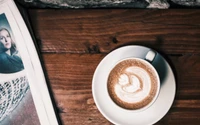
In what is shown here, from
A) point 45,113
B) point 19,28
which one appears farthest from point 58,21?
point 45,113

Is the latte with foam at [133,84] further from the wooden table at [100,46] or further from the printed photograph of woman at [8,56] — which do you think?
the printed photograph of woman at [8,56]

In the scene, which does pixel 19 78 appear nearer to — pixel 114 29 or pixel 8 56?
pixel 8 56

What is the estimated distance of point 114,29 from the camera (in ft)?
2.16

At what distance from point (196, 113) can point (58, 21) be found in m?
0.35

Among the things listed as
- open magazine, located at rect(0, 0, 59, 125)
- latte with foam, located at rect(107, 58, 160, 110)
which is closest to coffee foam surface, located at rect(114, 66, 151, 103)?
latte with foam, located at rect(107, 58, 160, 110)

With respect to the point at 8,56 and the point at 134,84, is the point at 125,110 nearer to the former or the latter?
the point at 134,84

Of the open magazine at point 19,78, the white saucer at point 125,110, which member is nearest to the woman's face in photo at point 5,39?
the open magazine at point 19,78

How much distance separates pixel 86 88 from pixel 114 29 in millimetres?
138

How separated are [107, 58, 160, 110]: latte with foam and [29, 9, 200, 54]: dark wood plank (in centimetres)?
6

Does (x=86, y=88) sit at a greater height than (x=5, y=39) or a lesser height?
lesser

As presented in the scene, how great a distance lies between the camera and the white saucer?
2.08ft

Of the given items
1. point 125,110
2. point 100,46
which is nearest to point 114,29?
point 100,46

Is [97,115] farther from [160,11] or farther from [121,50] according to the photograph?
[160,11]

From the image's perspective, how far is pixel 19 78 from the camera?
666 millimetres
